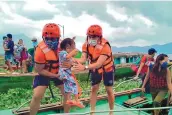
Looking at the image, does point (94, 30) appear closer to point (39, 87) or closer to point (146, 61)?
point (39, 87)

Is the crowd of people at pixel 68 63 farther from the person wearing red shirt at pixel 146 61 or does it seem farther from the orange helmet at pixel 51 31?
the person wearing red shirt at pixel 146 61

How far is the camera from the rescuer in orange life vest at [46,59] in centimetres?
623

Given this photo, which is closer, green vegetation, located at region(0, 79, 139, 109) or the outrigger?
the outrigger

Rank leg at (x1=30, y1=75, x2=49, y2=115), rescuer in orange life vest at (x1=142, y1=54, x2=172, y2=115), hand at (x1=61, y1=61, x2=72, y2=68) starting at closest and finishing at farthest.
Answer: leg at (x1=30, y1=75, x2=49, y2=115), hand at (x1=61, y1=61, x2=72, y2=68), rescuer in orange life vest at (x1=142, y1=54, x2=172, y2=115)

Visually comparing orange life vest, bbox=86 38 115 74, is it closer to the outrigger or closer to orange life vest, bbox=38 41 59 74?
orange life vest, bbox=38 41 59 74

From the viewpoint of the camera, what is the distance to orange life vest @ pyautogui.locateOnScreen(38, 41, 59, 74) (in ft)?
20.6

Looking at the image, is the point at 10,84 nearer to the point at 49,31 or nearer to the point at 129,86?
the point at 129,86

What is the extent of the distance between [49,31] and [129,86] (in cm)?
637

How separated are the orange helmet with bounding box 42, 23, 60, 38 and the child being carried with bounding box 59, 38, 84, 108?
0.39 meters

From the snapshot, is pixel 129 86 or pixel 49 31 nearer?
pixel 49 31

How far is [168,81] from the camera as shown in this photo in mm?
8000

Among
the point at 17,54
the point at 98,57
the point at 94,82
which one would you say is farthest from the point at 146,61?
the point at 17,54

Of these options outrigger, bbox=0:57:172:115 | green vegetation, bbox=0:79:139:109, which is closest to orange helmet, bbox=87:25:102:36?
outrigger, bbox=0:57:172:115

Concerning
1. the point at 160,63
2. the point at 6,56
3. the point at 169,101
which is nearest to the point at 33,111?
the point at 160,63
